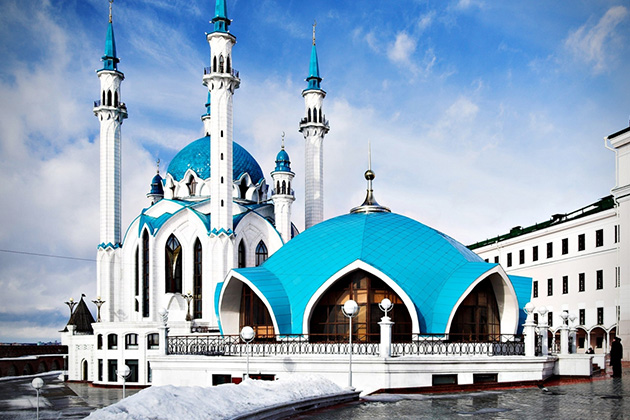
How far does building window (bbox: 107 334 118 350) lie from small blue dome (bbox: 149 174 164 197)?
65.3 feet

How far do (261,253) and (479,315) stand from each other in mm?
21922

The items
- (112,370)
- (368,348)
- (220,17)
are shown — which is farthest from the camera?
(220,17)

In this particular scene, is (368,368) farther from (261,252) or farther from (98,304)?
(98,304)

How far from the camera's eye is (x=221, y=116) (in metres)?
41.1

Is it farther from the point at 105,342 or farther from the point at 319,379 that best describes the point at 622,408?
the point at 105,342

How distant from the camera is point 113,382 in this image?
37.5 m

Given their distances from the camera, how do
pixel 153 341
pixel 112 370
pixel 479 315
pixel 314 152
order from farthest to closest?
1. pixel 314 152
2. pixel 112 370
3. pixel 153 341
4. pixel 479 315

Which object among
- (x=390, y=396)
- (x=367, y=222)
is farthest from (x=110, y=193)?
(x=390, y=396)

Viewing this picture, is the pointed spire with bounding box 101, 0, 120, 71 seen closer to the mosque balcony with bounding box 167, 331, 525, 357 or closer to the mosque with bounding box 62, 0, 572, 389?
the mosque with bounding box 62, 0, 572, 389

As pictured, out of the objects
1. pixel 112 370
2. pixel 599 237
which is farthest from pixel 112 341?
pixel 599 237

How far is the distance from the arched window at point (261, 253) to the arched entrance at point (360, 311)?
65.6 ft

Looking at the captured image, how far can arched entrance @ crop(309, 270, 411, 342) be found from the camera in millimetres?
24484

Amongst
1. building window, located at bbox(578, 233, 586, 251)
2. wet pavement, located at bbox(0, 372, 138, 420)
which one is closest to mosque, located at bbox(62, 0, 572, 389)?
wet pavement, located at bbox(0, 372, 138, 420)

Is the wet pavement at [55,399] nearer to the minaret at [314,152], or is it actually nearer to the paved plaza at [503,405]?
the paved plaza at [503,405]
